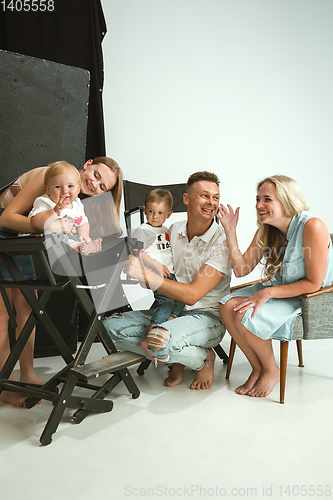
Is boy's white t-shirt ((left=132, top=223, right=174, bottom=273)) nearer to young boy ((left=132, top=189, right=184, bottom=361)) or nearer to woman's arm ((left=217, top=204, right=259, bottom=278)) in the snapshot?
young boy ((left=132, top=189, right=184, bottom=361))

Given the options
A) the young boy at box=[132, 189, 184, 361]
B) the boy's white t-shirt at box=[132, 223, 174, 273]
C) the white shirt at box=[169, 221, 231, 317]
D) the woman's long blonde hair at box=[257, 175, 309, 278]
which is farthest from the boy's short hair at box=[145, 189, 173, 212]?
the woman's long blonde hair at box=[257, 175, 309, 278]

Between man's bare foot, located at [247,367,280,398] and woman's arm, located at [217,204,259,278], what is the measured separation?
1.75 feet

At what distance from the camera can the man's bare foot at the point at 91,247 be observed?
161 centimetres

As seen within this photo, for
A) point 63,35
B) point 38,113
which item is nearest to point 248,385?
point 38,113

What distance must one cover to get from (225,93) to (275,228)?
2740mm

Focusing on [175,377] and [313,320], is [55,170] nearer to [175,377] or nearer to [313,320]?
[175,377]

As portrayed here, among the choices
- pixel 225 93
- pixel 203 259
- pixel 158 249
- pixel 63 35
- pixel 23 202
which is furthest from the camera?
pixel 225 93

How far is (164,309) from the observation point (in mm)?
2092

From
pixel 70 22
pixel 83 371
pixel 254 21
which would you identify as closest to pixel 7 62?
pixel 70 22

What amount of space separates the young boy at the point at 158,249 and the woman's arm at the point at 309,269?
0.41 metres

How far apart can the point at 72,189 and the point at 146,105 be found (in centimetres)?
260

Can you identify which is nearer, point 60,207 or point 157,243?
point 60,207

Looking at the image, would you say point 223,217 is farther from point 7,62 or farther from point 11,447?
point 7,62

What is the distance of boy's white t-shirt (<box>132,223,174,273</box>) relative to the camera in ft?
7.45
